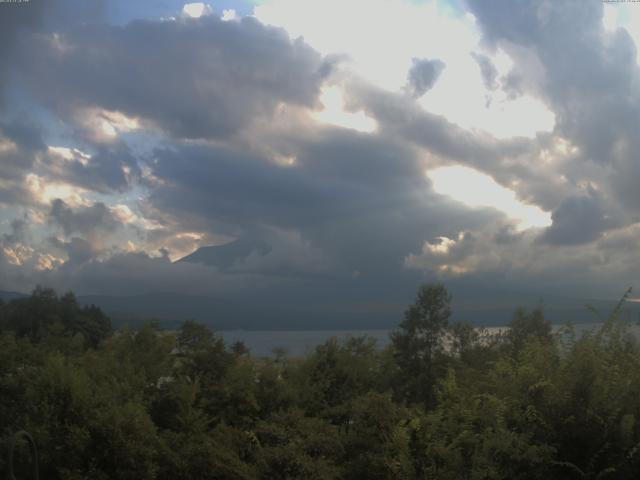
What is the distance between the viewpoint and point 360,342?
15.1 metres

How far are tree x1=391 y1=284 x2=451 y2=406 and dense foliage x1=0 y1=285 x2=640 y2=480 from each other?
445 cm

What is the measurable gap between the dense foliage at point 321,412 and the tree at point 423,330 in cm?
445

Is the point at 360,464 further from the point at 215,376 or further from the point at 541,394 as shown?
the point at 215,376

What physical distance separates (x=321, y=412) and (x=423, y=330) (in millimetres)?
13898

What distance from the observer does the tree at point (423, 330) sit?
23.2 meters

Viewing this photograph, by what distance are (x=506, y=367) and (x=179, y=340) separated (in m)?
11.6

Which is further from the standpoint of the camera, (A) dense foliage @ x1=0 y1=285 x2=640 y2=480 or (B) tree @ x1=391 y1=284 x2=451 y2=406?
(B) tree @ x1=391 y1=284 x2=451 y2=406

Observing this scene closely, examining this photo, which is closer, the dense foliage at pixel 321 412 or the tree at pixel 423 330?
the dense foliage at pixel 321 412

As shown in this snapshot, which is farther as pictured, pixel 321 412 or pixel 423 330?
pixel 423 330

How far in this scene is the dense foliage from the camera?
582 centimetres

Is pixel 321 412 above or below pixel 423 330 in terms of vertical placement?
below

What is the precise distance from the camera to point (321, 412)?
12.6 metres

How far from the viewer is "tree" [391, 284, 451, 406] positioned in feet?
76.2

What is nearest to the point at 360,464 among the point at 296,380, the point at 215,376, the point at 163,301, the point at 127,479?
the point at 127,479
